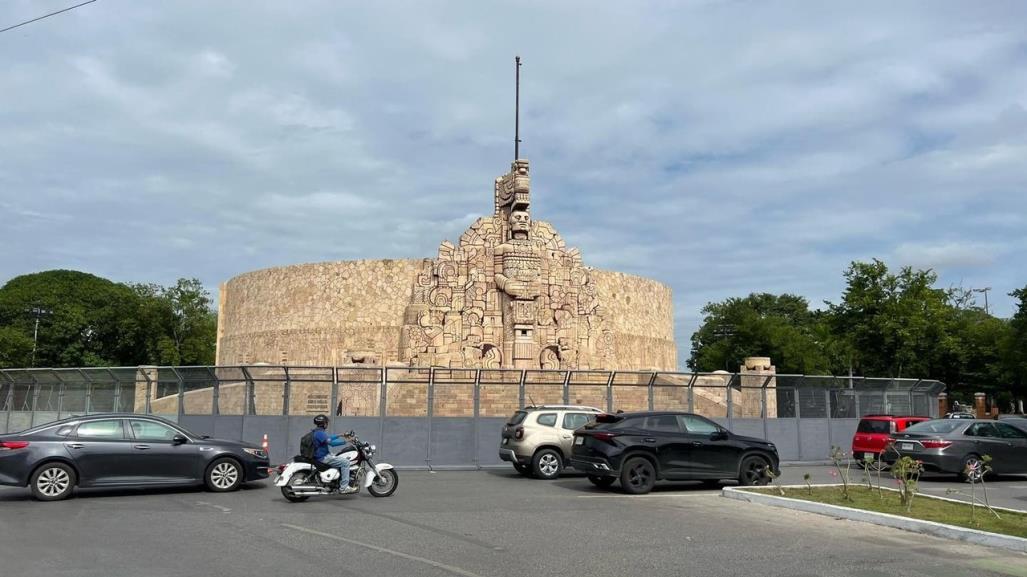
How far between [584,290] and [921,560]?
1117 inches

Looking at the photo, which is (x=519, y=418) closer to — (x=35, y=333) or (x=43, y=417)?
(x=43, y=417)

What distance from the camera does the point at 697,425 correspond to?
14.9 m

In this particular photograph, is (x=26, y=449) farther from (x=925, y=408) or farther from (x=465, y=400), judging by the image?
(x=925, y=408)

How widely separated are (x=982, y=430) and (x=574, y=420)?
339 inches

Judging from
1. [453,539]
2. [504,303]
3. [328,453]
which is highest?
[504,303]

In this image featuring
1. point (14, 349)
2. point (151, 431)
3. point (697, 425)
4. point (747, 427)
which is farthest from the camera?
point (14, 349)

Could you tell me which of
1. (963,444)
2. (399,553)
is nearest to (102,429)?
(399,553)

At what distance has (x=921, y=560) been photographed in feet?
27.7

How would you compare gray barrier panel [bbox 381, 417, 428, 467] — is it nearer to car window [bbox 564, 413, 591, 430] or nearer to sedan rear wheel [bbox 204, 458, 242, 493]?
car window [bbox 564, 413, 591, 430]

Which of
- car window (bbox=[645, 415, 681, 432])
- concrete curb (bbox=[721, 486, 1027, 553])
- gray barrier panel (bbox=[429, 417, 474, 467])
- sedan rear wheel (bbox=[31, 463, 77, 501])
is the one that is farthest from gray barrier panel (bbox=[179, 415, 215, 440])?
concrete curb (bbox=[721, 486, 1027, 553])

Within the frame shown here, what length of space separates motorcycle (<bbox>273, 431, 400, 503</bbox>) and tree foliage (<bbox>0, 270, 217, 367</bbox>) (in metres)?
49.6

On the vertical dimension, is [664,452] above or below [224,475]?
above

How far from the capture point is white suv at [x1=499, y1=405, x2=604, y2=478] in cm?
1681

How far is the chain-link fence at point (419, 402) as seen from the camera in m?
19.5
